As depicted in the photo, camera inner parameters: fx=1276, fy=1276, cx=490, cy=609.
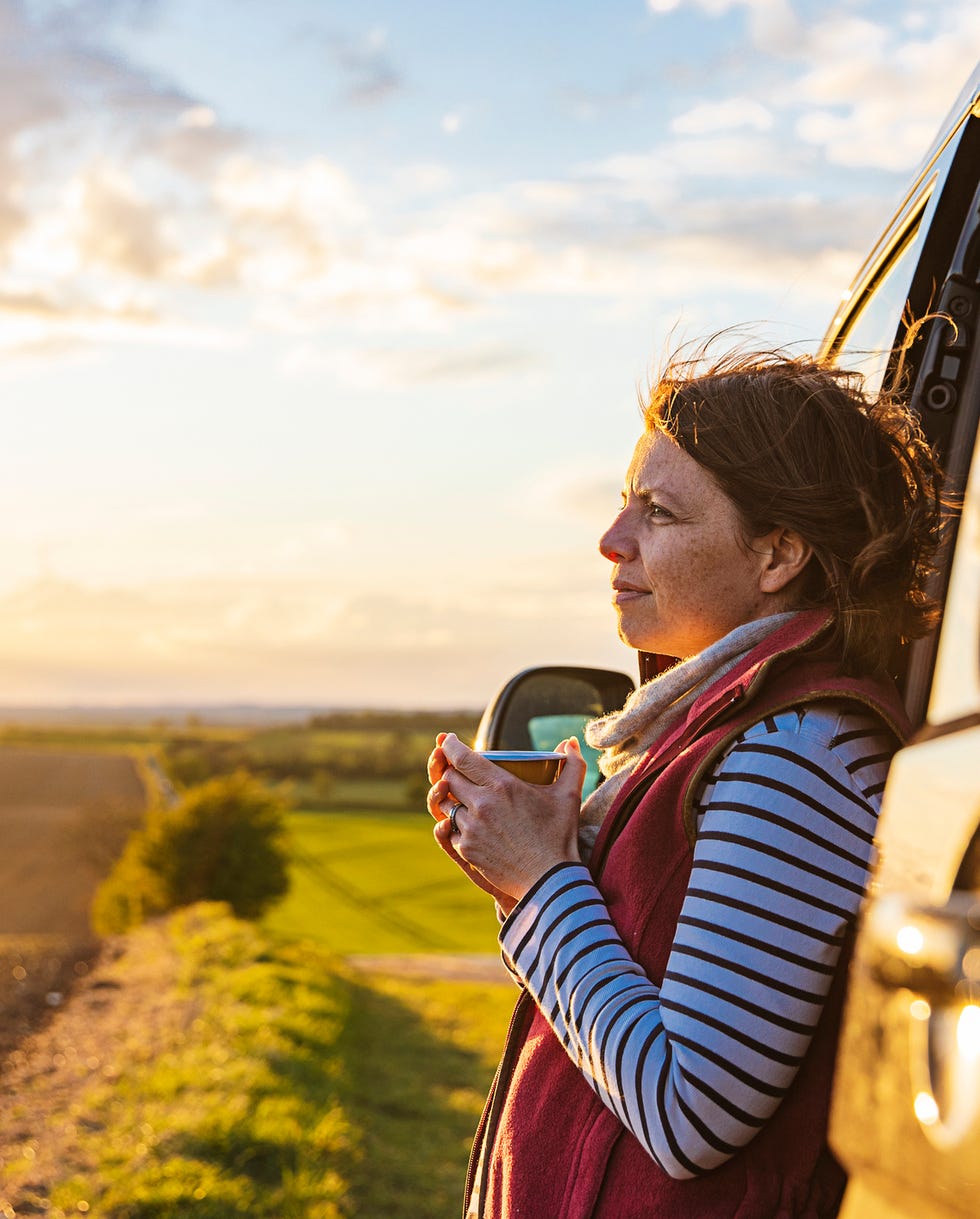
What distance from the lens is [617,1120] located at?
1540 millimetres

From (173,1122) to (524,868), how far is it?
6.45 m

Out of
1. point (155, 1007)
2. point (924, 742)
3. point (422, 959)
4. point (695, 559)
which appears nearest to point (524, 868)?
point (695, 559)

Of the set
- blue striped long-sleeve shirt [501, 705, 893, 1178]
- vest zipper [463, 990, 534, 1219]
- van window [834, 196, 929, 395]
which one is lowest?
vest zipper [463, 990, 534, 1219]

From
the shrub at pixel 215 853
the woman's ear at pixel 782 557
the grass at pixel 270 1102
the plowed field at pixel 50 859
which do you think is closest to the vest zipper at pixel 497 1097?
the woman's ear at pixel 782 557

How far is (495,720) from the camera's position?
8.31ft

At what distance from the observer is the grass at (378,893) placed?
33.7 m

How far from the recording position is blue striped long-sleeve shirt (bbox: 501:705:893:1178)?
143 cm

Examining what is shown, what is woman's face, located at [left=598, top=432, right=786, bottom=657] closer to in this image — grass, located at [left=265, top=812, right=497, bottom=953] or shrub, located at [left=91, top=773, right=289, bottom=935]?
shrub, located at [left=91, top=773, right=289, bottom=935]

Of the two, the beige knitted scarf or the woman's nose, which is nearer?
the beige knitted scarf

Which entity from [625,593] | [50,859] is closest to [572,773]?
[625,593]

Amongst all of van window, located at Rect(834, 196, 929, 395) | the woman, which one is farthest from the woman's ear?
van window, located at Rect(834, 196, 929, 395)

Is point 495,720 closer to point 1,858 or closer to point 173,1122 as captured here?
point 173,1122

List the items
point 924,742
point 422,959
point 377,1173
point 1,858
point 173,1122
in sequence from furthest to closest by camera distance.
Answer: point 1,858 < point 422,959 < point 377,1173 < point 173,1122 < point 924,742

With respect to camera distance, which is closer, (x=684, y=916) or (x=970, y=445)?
(x=684, y=916)
